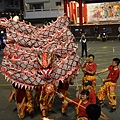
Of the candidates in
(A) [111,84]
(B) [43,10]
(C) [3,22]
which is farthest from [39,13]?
(A) [111,84]

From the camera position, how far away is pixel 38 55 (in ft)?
20.9

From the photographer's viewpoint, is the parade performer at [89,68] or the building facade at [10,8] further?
the building facade at [10,8]

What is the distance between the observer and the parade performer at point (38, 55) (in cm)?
604

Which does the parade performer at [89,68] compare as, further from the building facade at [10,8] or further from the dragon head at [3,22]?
the building facade at [10,8]

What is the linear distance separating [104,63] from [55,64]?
785 centimetres

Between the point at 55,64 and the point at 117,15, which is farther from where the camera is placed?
the point at 117,15

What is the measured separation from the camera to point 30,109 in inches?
269

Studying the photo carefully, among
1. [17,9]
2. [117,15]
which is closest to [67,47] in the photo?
[117,15]

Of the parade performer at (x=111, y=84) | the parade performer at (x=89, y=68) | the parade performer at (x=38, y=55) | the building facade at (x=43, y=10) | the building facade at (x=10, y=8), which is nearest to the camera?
the parade performer at (x=38, y=55)

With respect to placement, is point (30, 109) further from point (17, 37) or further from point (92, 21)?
A: point (92, 21)

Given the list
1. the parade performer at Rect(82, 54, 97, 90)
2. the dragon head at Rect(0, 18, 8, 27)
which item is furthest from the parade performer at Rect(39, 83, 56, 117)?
the dragon head at Rect(0, 18, 8, 27)

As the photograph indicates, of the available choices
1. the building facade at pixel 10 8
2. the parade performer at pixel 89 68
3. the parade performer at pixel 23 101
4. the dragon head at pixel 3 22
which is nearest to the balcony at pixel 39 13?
the building facade at pixel 10 8

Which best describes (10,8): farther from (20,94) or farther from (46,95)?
(46,95)

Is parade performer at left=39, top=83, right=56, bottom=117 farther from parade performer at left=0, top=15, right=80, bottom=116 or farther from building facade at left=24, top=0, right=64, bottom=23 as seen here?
building facade at left=24, top=0, right=64, bottom=23
